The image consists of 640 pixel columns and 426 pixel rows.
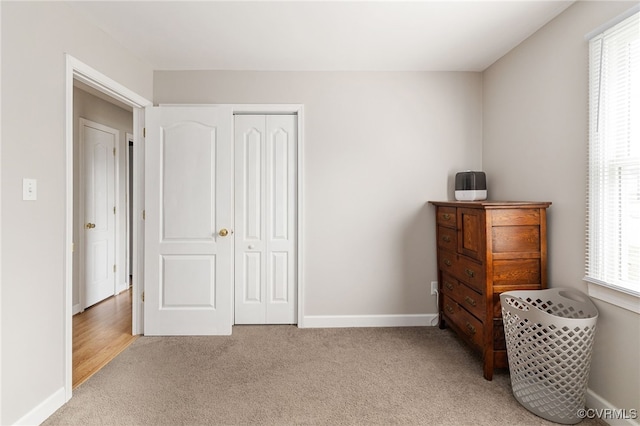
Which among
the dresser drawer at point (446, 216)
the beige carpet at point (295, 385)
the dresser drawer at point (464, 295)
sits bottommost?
the beige carpet at point (295, 385)

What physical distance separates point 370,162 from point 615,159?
180 cm

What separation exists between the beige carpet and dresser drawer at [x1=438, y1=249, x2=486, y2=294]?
613 millimetres

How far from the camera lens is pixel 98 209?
13.0 ft

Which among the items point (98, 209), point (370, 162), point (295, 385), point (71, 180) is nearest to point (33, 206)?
point (71, 180)

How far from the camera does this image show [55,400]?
193 cm

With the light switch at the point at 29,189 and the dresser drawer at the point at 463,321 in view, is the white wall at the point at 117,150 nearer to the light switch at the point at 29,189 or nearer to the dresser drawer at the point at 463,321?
the light switch at the point at 29,189

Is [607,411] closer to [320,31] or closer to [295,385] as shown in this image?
[295,385]

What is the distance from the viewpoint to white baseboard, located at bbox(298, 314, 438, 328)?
3184 millimetres

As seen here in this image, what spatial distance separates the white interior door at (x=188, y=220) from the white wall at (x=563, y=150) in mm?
2440

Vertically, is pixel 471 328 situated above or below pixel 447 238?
below

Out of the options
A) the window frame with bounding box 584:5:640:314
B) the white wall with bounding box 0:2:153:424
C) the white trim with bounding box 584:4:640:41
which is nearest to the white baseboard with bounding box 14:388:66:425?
the white wall with bounding box 0:2:153:424

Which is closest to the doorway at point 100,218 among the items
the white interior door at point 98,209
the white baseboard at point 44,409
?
the white interior door at point 98,209

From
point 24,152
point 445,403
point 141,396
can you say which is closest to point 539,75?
point 445,403

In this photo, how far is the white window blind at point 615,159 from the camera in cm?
171
